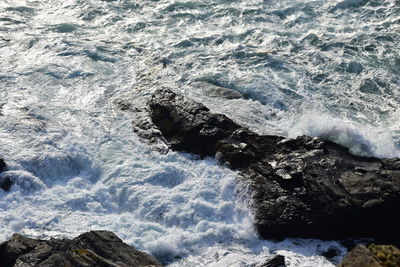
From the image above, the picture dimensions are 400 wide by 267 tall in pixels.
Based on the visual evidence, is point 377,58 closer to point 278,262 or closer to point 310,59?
point 310,59

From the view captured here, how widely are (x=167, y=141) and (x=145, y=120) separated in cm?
155

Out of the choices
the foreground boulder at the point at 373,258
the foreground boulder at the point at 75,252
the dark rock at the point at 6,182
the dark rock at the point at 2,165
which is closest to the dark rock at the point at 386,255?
the foreground boulder at the point at 373,258

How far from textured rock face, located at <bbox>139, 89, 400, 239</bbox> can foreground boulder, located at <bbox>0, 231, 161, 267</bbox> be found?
3301 millimetres

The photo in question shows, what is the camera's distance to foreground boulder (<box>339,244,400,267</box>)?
10.3 metres

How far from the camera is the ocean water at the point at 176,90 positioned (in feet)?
44.2

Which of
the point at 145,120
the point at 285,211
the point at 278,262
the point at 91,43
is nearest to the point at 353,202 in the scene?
the point at 285,211

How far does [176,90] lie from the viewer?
1928 centimetres

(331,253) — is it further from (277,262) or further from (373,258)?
(373,258)

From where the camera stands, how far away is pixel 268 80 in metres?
19.9

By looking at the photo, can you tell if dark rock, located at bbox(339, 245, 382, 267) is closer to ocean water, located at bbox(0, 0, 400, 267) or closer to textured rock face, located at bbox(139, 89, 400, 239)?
ocean water, located at bbox(0, 0, 400, 267)

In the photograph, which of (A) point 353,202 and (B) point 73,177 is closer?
(A) point 353,202

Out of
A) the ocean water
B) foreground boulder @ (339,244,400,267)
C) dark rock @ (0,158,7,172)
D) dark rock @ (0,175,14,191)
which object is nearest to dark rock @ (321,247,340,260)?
the ocean water

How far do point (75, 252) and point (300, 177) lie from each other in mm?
5898

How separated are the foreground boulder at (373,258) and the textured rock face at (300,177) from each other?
1.85 metres
